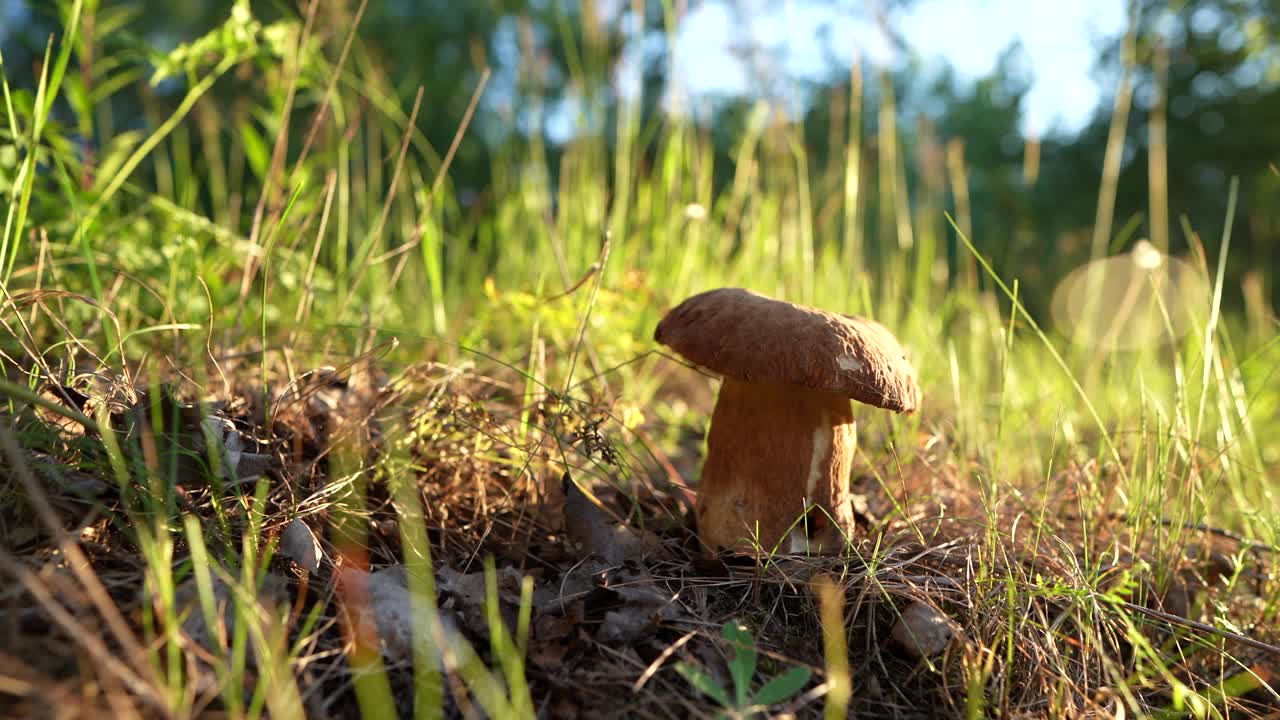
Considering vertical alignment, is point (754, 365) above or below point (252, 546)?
Result: above

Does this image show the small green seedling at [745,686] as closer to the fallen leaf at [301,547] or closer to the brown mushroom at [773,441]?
the brown mushroom at [773,441]

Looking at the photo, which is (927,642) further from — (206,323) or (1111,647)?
(206,323)

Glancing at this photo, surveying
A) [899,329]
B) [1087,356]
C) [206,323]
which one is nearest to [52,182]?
[206,323]

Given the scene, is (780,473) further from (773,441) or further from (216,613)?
(216,613)

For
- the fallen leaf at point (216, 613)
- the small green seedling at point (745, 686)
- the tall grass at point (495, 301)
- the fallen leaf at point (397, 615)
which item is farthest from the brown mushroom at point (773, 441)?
the fallen leaf at point (216, 613)

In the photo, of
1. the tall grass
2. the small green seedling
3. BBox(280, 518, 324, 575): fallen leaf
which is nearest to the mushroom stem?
the tall grass

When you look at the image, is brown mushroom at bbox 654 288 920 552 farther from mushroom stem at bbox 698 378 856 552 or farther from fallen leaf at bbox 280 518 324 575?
fallen leaf at bbox 280 518 324 575

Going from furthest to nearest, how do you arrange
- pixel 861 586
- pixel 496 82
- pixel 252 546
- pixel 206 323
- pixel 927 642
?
1. pixel 496 82
2. pixel 206 323
3. pixel 861 586
4. pixel 927 642
5. pixel 252 546
